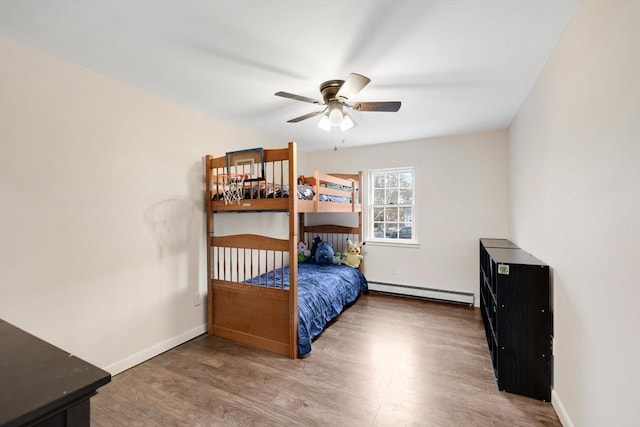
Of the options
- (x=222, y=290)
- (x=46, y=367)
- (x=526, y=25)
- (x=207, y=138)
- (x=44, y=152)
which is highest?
(x=526, y=25)

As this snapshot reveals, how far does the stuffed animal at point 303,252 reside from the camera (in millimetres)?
4510

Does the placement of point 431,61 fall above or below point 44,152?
above

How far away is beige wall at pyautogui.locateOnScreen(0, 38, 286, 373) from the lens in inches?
70.8

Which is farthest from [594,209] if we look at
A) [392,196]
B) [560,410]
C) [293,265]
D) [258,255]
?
[392,196]

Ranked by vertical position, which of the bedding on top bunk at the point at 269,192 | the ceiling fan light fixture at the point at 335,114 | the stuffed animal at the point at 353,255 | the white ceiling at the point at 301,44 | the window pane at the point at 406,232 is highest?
the white ceiling at the point at 301,44

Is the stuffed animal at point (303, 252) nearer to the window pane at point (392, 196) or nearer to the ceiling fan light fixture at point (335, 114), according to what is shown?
the window pane at point (392, 196)

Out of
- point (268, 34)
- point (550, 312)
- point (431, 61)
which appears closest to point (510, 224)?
point (550, 312)

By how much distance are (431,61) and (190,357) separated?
3.14 meters

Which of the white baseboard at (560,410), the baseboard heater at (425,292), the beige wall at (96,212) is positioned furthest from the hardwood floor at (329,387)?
the baseboard heater at (425,292)

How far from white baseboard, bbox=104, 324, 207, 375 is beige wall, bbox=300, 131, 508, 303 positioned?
→ 2.68 m

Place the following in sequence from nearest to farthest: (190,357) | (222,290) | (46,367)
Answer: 1. (46,367)
2. (190,357)
3. (222,290)

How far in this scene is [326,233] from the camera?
15.7 ft

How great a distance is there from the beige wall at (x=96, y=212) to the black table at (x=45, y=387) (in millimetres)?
1386

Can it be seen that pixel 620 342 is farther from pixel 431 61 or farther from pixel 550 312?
pixel 431 61
